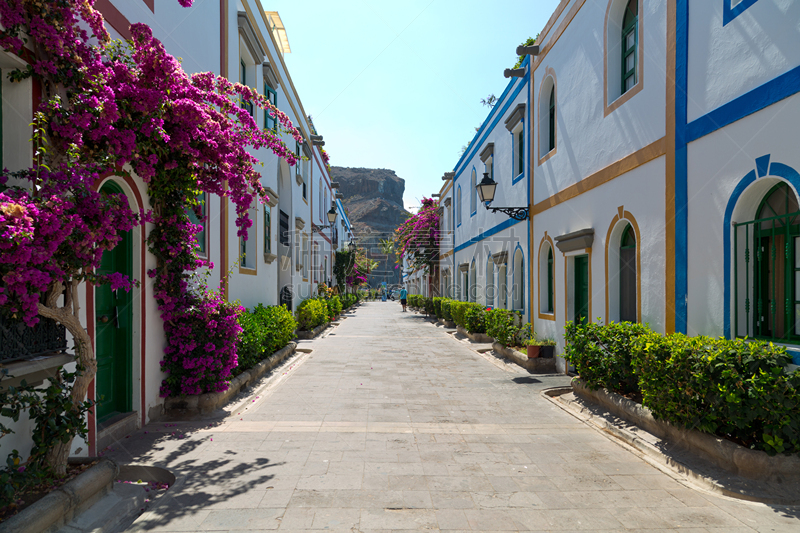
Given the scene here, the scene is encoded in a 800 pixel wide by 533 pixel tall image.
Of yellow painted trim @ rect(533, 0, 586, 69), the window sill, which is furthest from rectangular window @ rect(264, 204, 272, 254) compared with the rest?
the window sill

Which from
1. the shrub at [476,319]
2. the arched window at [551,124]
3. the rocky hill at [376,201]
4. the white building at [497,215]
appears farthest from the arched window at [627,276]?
the rocky hill at [376,201]

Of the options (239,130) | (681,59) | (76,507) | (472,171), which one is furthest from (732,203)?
(472,171)

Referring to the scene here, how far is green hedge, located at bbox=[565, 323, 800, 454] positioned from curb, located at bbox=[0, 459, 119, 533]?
499 cm

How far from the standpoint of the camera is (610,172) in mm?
7215

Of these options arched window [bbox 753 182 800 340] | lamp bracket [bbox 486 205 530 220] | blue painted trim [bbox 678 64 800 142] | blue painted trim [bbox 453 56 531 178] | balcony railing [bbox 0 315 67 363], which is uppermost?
blue painted trim [bbox 453 56 531 178]

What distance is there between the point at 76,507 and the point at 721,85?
6861 mm

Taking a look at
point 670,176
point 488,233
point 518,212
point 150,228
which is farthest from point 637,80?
point 488,233

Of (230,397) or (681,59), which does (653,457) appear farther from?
(230,397)

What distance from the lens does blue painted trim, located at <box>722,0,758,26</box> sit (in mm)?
4574

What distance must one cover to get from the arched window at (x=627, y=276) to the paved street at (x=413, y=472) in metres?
1.88

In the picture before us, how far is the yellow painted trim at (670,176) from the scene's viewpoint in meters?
5.62

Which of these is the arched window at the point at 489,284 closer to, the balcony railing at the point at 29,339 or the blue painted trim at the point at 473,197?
the blue painted trim at the point at 473,197

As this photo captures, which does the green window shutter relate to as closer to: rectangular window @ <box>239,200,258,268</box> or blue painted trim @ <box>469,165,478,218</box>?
rectangular window @ <box>239,200,258,268</box>

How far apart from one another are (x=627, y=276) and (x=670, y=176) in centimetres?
191
